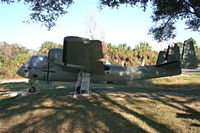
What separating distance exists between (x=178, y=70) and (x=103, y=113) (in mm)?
9002

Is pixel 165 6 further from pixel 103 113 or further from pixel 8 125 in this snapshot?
pixel 8 125

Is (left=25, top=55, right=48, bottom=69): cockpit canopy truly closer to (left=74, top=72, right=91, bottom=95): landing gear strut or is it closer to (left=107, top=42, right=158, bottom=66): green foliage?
(left=74, top=72, right=91, bottom=95): landing gear strut

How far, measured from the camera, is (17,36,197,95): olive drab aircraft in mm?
11279

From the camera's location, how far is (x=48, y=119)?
6.13 metres

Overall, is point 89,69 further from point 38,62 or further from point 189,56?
point 189,56

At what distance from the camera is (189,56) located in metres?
12.0

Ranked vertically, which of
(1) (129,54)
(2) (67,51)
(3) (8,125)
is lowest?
(3) (8,125)

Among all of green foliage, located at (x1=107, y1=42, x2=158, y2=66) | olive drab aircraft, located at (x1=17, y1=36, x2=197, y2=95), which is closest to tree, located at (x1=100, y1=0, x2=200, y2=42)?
olive drab aircraft, located at (x1=17, y1=36, x2=197, y2=95)

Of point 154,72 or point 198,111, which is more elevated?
point 154,72

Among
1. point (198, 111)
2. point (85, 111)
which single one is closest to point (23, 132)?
point (85, 111)

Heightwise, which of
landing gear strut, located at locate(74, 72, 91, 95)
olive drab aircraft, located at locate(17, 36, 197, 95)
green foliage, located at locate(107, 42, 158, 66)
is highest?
Result: green foliage, located at locate(107, 42, 158, 66)

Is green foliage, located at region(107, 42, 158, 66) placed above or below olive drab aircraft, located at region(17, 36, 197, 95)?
above

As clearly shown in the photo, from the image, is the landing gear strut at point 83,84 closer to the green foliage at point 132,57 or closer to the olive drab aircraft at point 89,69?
the olive drab aircraft at point 89,69

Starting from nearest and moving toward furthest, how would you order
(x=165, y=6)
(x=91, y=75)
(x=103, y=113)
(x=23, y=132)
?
(x=23, y=132)
(x=103, y=113)
(x=165, y=6)
(x=91, y=75)
